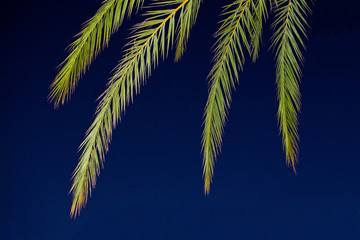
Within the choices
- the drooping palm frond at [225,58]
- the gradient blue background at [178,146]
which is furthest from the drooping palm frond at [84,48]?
the gradient blue background at [178,146]

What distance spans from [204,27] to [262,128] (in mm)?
980

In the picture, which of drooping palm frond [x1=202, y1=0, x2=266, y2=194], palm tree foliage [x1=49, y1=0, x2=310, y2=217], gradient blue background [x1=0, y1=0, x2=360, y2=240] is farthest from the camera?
gradient blue background [x1=0, y1=0, x2=360, y2=240]

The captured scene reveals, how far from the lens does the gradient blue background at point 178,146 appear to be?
13.2 ft

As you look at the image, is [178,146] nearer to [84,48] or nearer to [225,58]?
[225,58]

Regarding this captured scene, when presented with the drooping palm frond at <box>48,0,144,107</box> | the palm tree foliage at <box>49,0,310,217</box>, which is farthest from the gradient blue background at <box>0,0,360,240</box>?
the drooping palm frond at <box>48,0,144,107</box>

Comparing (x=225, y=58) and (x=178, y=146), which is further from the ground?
(x=225, y=58)

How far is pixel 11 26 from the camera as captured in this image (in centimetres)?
402

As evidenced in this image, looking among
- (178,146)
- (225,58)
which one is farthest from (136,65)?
(178,146)

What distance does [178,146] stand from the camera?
417cm

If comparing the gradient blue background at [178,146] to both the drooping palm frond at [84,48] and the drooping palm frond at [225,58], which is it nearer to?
the drooping palm frond at [225,58]

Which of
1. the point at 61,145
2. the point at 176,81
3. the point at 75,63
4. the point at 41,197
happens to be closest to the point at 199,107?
the point at 176,81

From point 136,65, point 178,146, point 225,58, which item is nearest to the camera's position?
point 136,65

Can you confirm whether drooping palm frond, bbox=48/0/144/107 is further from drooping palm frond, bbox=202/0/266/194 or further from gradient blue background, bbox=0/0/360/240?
gradient blue background, bbox=0/0/360/240

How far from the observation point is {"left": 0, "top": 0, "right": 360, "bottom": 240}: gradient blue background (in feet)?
13.2
